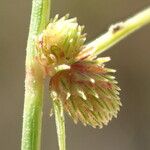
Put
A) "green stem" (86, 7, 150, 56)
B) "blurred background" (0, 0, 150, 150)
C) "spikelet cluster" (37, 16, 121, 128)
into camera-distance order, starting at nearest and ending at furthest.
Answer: "green stem" (86, 7, 150, 56) → "spikelet cluster" (37, 16, 121, 128) → "blurred background" (0, 0, 150, 150)

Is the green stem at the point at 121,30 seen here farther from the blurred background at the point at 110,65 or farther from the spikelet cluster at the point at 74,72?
the blurred background at the point at 110,65

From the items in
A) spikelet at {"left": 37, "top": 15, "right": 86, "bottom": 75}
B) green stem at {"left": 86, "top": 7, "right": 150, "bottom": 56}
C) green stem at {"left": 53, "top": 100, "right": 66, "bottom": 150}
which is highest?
spikelet at {"left": 37, "top": 15, "right": 86, "bottom": 75}

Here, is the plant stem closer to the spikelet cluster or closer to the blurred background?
the spikelet cluster

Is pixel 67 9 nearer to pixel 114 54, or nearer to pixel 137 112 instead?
pixel 114 54

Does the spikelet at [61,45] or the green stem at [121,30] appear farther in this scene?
the spikelet at [61,45]

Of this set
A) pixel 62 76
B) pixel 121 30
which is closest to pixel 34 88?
pixel 62 76

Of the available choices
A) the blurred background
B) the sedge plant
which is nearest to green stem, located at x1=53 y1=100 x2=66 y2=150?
the sedge plant

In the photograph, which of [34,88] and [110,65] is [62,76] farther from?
[110,65]

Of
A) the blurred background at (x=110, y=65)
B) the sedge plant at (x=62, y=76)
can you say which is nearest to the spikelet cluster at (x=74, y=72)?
the sedge plant at (x=62, y=76)

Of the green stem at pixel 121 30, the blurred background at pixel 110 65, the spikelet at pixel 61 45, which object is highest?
the blurred background at pixel 110 65
